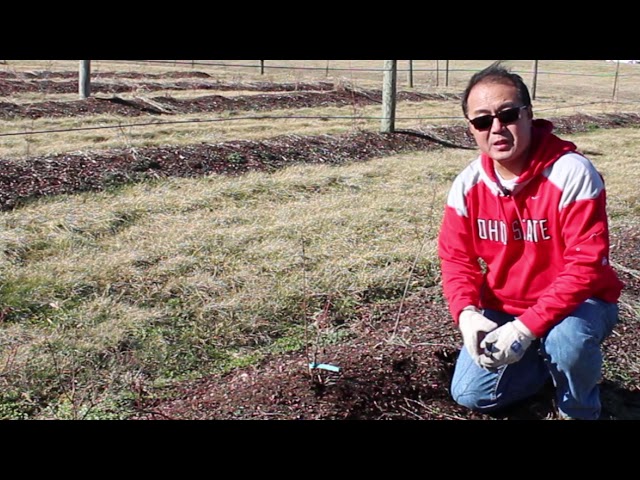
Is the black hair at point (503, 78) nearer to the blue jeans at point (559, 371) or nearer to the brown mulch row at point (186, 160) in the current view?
the blue jeans at point (559, 371)

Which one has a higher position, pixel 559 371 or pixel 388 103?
pixel 388 103

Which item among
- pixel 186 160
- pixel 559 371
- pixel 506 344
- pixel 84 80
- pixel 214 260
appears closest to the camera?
pixel 506 344

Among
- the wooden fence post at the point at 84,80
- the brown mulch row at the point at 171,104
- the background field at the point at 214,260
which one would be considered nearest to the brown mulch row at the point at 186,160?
the background field at the point at 214,260

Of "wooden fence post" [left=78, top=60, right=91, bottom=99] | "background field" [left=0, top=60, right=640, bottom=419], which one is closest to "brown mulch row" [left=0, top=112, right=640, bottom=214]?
"background field" [left=0, top=60, right=640, bottom=419]

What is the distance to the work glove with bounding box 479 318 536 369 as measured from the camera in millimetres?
2252

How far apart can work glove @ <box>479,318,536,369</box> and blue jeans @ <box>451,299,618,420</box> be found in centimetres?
15

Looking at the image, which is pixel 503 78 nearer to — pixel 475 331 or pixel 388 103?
pixel 475 331

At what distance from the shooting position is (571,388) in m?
2.38

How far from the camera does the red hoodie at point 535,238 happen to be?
2.25m

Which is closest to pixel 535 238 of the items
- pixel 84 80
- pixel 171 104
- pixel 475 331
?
pixel 475 331

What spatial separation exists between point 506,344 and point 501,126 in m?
0.71

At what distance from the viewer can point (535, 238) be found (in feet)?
7.89
